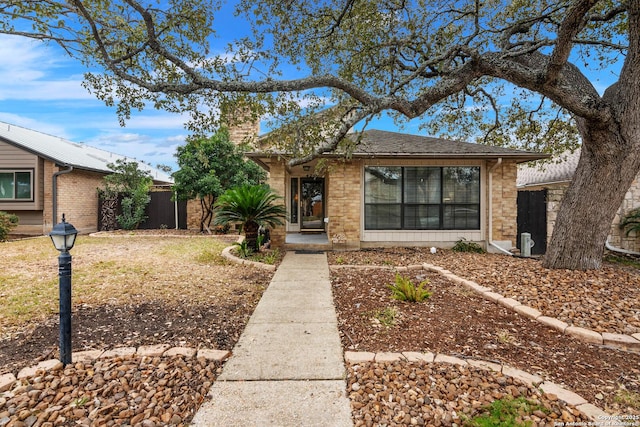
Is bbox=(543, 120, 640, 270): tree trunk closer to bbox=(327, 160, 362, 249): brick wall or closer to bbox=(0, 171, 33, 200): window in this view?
bbox=(327, 160, 362, 249): brick wall

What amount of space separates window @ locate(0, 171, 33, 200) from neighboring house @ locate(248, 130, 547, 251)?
36.1 ft

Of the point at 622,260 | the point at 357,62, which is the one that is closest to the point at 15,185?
the point at 357,62

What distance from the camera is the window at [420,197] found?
31.1 ft

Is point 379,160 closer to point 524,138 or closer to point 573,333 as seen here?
point 524,138

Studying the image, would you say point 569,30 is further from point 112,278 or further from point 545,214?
point 112,278

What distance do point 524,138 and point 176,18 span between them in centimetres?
1051

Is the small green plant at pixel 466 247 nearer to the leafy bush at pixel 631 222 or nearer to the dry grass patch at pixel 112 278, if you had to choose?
the leafy bush at pixel 631 222

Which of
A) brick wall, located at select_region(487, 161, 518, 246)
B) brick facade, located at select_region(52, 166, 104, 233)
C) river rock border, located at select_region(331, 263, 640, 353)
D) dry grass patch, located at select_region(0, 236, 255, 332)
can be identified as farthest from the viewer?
brick facade, located at select_region(52, 166, 104, 233)

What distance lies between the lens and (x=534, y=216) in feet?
33.6

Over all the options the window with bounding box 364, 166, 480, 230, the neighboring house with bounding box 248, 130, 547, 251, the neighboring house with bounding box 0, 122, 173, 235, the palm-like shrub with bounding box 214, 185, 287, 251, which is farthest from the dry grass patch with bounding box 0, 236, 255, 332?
the window with bounding box 364, 166, 480, 230

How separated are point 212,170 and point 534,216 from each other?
11.0m

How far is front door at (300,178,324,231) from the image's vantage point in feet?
41.5

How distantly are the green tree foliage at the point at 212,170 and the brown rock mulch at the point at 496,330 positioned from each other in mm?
8060

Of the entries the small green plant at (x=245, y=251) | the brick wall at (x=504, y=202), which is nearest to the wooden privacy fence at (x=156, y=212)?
the small green plant at (x=245, y=251)
